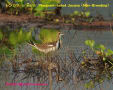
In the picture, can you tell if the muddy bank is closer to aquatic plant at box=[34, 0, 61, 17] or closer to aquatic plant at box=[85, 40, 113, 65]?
aquatic plant at box=[34, 0, 61, 17]

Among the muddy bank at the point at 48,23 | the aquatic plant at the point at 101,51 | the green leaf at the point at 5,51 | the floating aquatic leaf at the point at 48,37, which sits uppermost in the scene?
the aquatic plant at the point at 101,51

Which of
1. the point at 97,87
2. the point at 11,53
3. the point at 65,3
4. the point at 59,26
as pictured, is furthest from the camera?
the point at 65,3

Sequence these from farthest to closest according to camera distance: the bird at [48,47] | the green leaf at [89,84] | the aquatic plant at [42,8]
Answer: the aquatic plant at [42,8], the bird at [48,47], the green leaf at [89,84]

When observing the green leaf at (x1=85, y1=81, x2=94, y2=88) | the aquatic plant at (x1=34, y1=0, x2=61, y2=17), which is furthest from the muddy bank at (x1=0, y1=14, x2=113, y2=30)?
the green leaf at (x1=85, y1=81, x2=94, y2=88)

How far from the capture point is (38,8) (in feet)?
67.0

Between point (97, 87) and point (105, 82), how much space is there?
1.32ft

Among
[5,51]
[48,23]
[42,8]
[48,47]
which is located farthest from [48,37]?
[42,8]

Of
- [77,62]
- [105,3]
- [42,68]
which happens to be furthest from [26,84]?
[105,3]

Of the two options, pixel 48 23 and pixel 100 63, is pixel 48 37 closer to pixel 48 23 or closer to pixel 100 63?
pixel 100 63

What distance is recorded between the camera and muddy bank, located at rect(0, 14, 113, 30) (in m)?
19.8

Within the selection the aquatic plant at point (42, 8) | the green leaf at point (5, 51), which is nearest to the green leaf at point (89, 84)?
the green leaf at point (5, 51)

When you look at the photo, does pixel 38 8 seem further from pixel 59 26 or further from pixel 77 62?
pixel 77 62

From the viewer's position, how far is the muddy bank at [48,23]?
19.8 meters

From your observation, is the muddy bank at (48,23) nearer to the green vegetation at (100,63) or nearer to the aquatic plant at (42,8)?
the aquatic plant at (42,8)
